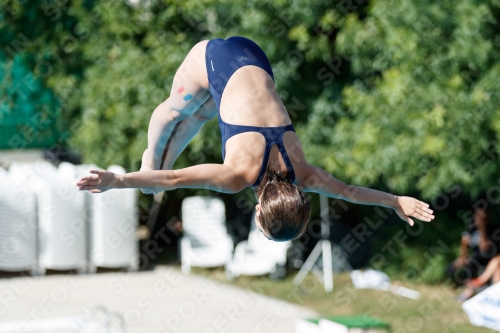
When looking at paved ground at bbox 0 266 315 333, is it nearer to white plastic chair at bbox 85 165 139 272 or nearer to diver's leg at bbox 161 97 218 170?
white plastic chair at bbox 85 165 139 272

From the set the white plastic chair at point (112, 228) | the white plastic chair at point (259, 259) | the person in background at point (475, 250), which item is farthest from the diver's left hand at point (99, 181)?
the white plastic chair at point (112, 228)

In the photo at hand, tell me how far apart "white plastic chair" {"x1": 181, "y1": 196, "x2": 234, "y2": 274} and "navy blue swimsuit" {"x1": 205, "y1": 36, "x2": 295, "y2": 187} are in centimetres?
711

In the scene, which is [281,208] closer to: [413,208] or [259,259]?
[413,208]

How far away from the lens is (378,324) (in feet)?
18.6

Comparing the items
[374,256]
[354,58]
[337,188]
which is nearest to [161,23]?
[354,58]

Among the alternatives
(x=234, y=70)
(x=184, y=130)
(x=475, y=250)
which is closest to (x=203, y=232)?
(x=475, y=250)

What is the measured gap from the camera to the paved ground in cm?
846

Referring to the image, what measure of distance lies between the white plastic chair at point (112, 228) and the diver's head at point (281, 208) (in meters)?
7.43

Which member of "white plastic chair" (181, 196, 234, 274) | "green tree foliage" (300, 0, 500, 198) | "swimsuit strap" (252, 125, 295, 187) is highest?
"swimsuit strap" (252, 125, 295, 187)

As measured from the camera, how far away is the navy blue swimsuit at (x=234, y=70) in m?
3.82

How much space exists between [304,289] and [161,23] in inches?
160

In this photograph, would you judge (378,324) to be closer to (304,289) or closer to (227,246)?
(304,289)

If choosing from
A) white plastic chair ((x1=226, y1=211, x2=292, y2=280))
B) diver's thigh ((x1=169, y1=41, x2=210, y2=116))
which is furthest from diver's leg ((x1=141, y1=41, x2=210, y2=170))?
white plastic chair ((x1=226, y1=211, x2=292, y2=280))

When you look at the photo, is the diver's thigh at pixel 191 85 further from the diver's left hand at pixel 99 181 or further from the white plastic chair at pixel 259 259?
the white plastic chair at pixel 259 259
